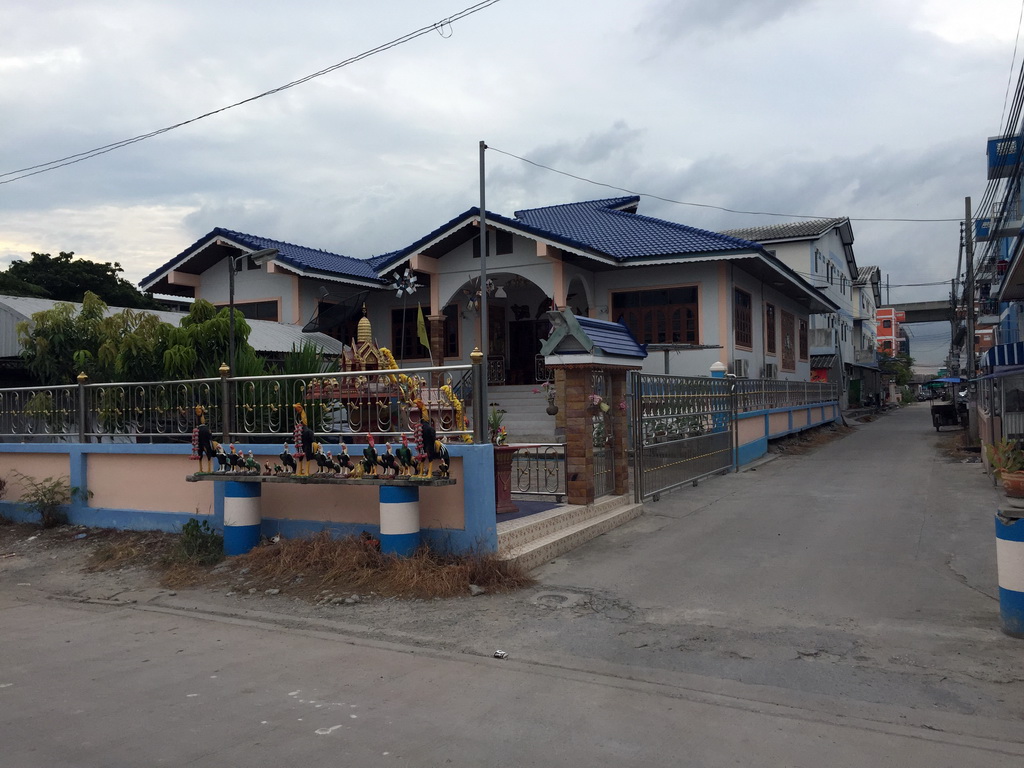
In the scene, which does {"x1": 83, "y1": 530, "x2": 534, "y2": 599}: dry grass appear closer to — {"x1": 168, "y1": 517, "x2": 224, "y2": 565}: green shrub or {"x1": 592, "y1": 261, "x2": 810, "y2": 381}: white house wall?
{"x1": 168, "y1": 517, "x2": 224, "y2": 565}: green shrub

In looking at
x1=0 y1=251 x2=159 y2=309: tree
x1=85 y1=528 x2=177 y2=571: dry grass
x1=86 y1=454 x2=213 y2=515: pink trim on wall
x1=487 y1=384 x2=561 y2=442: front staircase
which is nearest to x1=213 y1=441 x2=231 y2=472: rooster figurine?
x1=86 y1=454 x2=213 y2=515: pink trim on wall

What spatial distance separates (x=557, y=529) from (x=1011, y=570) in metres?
4.40

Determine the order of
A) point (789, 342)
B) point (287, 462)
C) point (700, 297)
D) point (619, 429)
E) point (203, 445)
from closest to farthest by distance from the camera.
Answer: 1. point (287, 462)
2. point (203, 445)
3. point (619, 429)
4. point (700, 297)
5. point (789, 342)

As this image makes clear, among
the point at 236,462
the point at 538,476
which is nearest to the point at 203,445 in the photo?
the point at 236,462

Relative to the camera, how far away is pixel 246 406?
8867mm

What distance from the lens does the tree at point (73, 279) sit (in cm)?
3284

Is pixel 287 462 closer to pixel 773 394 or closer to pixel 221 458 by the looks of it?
pixel 221 458

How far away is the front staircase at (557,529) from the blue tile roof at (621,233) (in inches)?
397

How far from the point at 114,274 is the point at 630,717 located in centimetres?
3599

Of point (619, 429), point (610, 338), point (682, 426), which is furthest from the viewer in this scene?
point (682, 426)

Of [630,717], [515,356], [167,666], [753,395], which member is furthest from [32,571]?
[515,356]

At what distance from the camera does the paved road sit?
411cm

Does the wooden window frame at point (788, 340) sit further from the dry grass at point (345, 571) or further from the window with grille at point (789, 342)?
the dry grass at point (345, 571)

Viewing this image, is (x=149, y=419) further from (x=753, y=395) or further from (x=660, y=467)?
(x=753, y=395)
